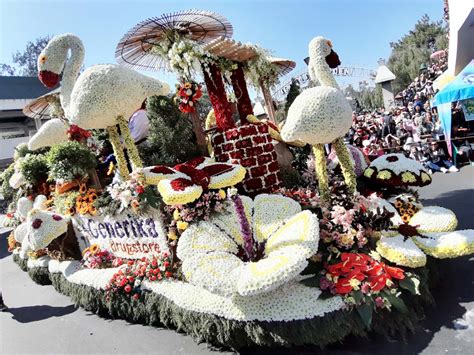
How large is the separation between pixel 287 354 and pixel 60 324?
11.0 ft

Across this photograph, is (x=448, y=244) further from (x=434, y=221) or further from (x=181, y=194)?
(x=181, y=194)

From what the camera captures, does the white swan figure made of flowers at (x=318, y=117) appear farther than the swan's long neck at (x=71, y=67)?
No

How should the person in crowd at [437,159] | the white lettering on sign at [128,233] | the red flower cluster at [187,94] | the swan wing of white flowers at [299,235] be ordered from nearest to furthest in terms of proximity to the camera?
the swan wing of white flowers at [299,235] → the white lettering on sign at [128,233] → the red flower cluster at [187,94] → the person in crowd at [437,159]

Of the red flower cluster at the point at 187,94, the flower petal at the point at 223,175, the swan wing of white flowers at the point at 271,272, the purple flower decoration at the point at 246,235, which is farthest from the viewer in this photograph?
the red flower cluster at the point at 187,94

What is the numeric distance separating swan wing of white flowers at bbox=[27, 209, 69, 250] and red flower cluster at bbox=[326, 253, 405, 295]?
4.17 meters

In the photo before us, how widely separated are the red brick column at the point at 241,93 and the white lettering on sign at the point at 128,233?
211 centimetres

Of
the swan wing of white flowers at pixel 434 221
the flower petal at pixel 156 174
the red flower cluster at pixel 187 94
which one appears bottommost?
the swan wing of white flowers at pixel 434 221

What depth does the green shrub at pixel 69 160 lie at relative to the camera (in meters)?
5.34

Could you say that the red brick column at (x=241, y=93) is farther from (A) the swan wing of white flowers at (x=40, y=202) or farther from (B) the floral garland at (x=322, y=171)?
(A) the swan wing of white flowers at (x=40, y=202)

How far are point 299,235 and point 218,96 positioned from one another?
2551mm

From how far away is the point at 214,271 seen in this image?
10.6 feet

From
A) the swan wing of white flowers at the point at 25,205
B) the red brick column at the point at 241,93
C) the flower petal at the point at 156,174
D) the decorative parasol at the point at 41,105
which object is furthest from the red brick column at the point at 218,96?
the swan wing of white flowers at the point at 25,205

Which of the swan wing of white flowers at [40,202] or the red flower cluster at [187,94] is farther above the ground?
the red flower cluster at [187,94]

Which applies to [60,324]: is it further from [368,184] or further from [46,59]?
[368,184]
